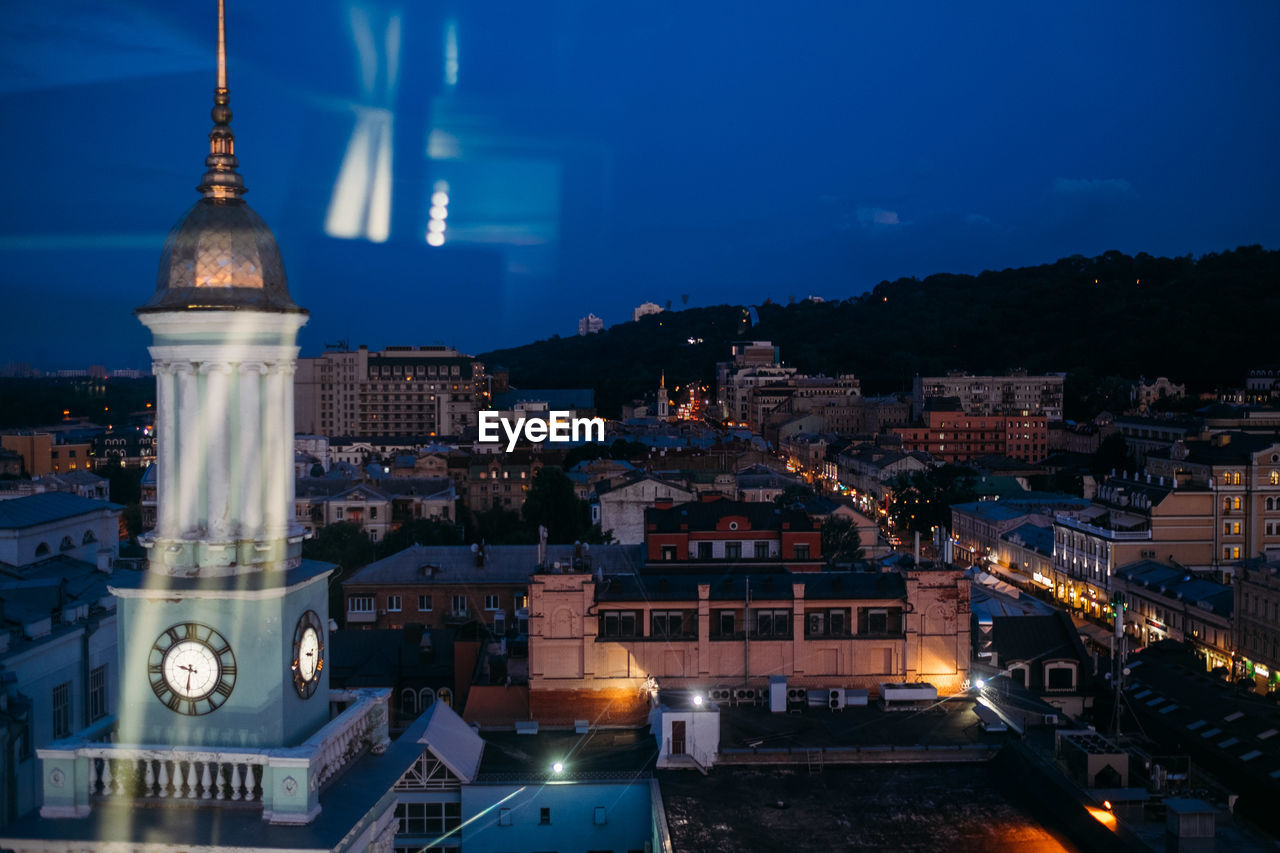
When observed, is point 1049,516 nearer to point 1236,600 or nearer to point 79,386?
point 1236,600

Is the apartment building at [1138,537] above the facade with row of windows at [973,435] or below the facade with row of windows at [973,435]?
below

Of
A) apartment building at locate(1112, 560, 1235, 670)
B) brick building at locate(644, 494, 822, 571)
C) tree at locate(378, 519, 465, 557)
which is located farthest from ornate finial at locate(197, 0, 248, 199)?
tree at locate(378, 519, 465, 557)

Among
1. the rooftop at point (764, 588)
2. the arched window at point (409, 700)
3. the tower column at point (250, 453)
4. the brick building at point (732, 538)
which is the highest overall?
the tower column at point (250, 453)

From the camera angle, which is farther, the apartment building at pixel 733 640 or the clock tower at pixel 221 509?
the apartment building at pixel 733 640

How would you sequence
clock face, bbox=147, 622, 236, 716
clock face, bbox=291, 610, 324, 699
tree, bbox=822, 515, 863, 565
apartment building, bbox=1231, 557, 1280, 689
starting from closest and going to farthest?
clock face, bbox=147, 622, 236, 716, clock face, bbox=291, 610, 324, 699, apartment building, bbox=1231, 557, 1280, 689, tree, bbox=822, 515, 863, 565

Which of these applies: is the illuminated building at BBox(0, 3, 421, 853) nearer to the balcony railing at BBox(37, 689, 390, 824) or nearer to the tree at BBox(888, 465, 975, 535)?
the balcony railing at BBox(37, 689, 390, 824)

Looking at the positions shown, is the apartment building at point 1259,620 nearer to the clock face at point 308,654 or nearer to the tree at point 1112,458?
the clock face at point 308,654

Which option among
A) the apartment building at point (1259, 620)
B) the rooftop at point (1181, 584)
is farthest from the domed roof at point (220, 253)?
→ the rooftop at point (1181, 584)
